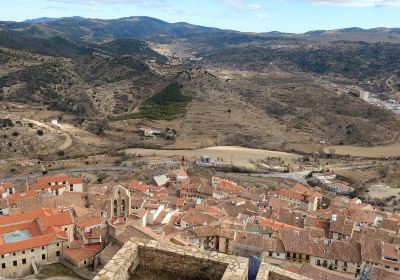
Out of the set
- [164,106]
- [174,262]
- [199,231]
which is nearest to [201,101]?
[164,106]

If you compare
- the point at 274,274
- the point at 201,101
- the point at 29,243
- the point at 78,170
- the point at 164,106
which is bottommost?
the point at 78,170

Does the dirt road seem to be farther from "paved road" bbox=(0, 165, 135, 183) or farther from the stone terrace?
the stone terrace

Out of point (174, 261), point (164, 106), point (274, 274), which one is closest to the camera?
point (174, 261)

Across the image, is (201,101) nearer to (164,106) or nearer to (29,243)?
(164,106)

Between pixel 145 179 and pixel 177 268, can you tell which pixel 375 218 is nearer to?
pixel 145 179

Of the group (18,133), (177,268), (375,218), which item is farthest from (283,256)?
(18,133)

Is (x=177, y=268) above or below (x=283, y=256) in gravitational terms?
above

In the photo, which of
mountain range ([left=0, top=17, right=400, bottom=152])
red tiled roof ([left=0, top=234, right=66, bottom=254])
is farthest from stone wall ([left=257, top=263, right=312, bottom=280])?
mountain range ([left=0, top=17, right=400, bottom=152])
